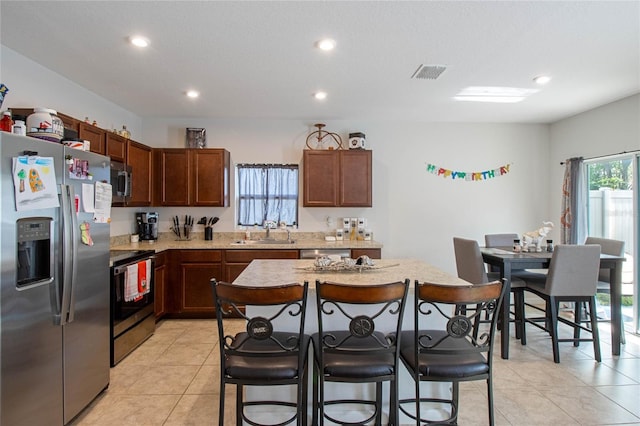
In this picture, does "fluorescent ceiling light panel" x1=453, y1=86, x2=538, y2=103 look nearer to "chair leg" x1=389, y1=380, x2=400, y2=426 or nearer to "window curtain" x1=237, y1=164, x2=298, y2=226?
"window curtain" x1=237, y1=164, x2=298, y2=226

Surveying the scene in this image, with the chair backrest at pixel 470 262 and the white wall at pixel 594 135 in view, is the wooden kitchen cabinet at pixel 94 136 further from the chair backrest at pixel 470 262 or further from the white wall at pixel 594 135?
the white wall at pixel 594 135

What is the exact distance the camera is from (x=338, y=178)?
15.2 feet

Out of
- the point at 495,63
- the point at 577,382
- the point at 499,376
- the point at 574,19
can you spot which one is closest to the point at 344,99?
the point at 495,63

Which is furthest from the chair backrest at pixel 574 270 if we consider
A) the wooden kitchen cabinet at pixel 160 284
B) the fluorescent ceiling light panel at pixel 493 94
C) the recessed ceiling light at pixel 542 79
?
the wooden kitchen cabinet at pixel 160 284

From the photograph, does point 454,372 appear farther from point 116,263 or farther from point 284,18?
A: point 116,263

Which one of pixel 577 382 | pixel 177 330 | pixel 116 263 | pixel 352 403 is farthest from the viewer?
pixel 177 330

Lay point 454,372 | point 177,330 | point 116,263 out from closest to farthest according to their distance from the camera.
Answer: point 454,372, point 116,263, point 177,330

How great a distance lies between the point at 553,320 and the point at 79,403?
12.6 feet

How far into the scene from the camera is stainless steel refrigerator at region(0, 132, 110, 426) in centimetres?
170

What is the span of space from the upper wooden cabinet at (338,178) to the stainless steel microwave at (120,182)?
6.97ft

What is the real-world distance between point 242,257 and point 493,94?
351 cm

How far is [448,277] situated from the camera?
7.50 ft

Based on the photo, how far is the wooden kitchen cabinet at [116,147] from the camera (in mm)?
3438

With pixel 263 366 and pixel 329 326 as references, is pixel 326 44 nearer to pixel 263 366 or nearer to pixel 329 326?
pixel 329 326
